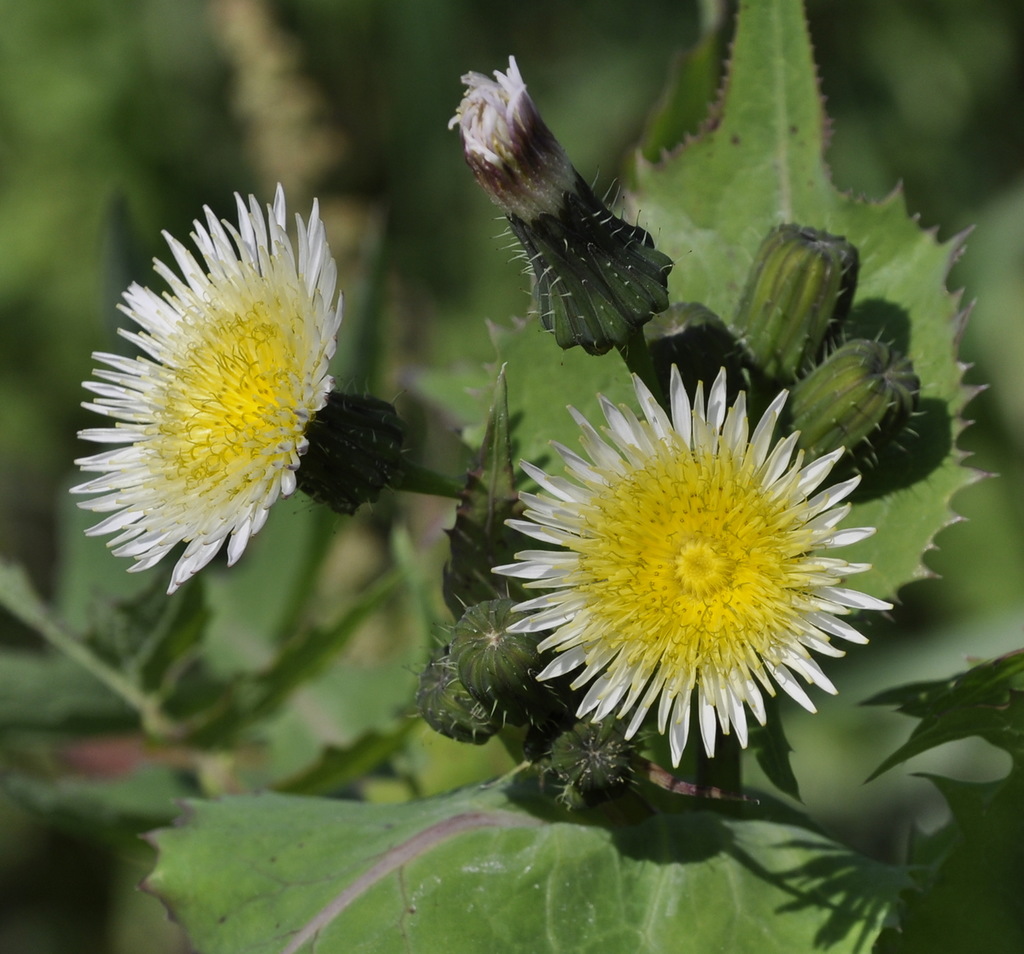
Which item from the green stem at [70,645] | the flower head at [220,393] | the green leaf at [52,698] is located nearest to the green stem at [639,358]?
the flower head at [220,393]

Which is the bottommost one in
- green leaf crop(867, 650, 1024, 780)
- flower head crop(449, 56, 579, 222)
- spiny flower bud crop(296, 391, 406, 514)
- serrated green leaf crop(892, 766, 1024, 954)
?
serrated green leaf crop(892, 766, 1024, 954)

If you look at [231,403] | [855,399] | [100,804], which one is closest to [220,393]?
[231,403]

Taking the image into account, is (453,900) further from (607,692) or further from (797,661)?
(797,661)

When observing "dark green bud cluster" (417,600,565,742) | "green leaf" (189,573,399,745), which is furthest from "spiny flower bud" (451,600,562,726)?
"green leaf" (189,573,399,745)

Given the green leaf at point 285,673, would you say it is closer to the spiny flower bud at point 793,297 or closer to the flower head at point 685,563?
the flower head at point 685,563

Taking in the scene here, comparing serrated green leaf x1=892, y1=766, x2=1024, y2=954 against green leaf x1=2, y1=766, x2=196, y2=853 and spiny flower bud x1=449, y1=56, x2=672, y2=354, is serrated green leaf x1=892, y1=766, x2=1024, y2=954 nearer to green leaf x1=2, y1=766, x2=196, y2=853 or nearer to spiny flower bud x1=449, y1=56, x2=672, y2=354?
spiny flower bud x1=449, y1=56, x2=672, y2=354

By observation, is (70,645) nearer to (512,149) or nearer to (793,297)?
(512,149)
